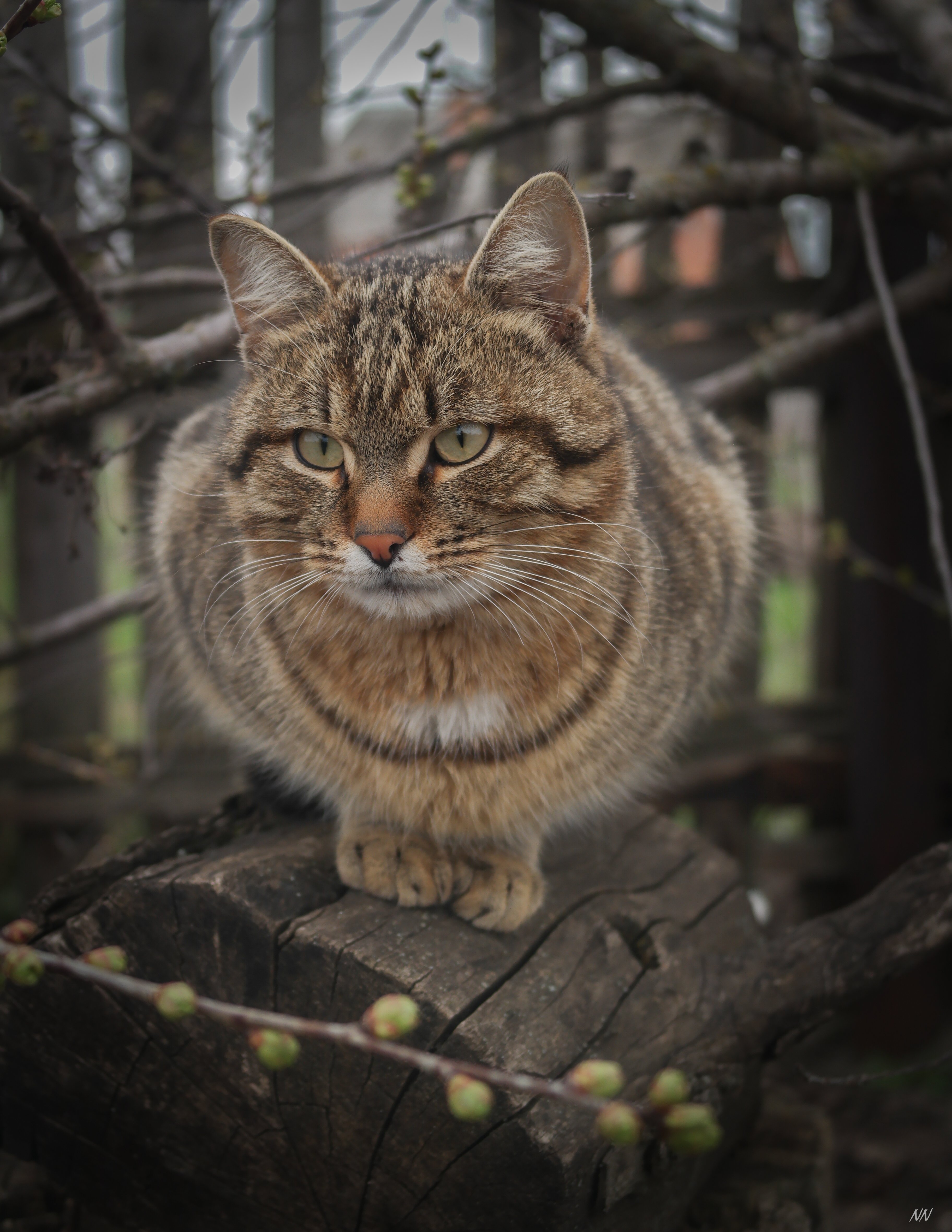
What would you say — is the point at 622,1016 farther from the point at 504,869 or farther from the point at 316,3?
the point at 316,3

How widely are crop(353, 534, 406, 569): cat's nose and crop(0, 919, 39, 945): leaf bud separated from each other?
2.14ft

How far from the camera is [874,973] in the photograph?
1682 mm

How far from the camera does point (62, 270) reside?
171cm

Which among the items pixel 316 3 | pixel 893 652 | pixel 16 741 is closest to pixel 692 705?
pixel 893 652

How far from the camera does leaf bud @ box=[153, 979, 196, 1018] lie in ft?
2.73

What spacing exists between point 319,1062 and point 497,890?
39 cm

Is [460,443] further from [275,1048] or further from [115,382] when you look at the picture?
[275,1048]

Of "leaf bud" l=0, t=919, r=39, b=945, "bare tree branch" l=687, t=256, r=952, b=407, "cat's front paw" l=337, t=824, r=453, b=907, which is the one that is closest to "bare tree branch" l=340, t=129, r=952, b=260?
"bare tree branch" l=687, t=256, r=952, b=407

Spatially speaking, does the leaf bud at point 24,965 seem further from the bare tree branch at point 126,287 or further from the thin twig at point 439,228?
the bare tree branch at point 126,287

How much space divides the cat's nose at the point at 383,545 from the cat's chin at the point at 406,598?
0.12ft

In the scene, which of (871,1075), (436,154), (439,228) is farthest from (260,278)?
(871,1075)

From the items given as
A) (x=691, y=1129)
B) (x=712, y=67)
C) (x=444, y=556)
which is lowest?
(x=691, y=1129)

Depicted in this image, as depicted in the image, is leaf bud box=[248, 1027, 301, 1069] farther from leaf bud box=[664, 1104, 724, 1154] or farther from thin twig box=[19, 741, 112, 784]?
thin twig box=[19, 741, 112, 784]

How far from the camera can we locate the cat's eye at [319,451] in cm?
162
